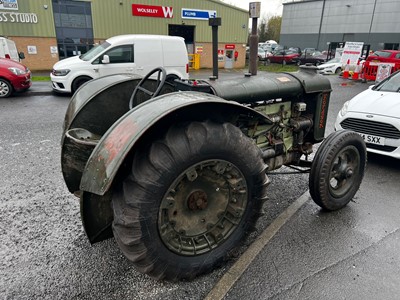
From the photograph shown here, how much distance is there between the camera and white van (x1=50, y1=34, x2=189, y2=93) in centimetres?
1002

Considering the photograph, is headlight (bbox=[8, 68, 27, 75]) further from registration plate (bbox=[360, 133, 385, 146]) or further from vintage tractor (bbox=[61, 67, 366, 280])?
registration plate (bbox=[360, 133, 385, 146])

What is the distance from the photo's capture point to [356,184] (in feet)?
11.5

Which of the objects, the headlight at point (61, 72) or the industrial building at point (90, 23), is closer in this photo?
the headlight at point (61, 72)

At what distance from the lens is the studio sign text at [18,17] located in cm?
1683

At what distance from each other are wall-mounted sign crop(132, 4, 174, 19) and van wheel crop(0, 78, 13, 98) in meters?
12.1

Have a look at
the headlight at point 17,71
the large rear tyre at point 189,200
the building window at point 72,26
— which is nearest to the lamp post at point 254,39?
the large rear tyre at point 189,200

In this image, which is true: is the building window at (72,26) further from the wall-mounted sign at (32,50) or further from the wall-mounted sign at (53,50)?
the wall-mounted sign at (32,50)

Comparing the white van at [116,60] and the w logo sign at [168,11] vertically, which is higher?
the w logo sign at [168,11]

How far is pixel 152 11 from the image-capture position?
20.0 m

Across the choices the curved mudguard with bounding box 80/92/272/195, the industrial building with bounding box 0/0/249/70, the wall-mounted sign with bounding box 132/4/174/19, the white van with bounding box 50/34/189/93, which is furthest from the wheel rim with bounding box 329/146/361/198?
the wall-mounted sign with bounding box 132/4/174/19

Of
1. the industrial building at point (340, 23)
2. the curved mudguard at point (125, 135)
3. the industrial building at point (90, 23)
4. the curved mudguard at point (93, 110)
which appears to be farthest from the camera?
the industrial building at point (340, 23)

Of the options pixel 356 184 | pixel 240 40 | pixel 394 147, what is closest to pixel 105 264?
pixel 356 184

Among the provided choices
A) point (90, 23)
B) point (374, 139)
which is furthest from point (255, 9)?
point (90, 23)

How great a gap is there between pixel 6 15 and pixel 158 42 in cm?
1197
